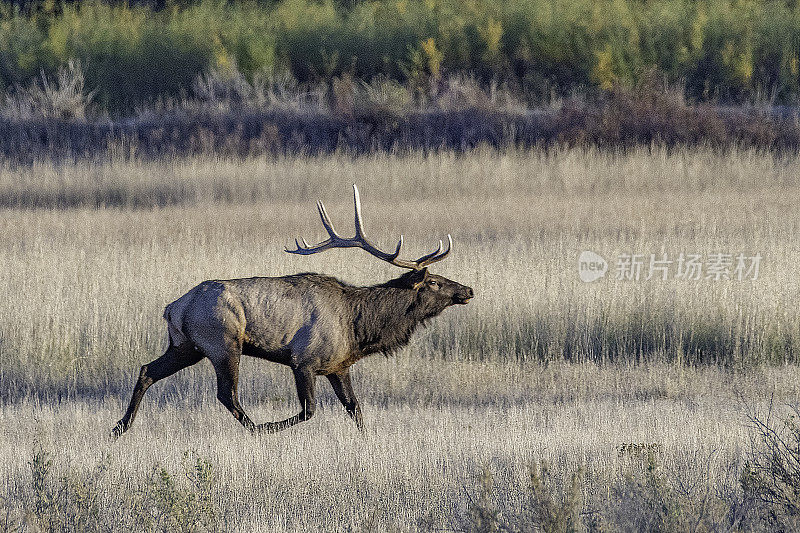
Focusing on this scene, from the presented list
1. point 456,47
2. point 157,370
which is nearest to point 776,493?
point 157,370

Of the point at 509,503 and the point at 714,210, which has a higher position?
the point at 509,503

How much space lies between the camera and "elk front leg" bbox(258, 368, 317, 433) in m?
8.47

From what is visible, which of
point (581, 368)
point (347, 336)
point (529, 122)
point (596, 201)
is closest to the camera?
point (347, 336)

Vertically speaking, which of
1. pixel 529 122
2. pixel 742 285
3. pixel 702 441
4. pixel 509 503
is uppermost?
pixel 509 503

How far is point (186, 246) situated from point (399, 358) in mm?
5695

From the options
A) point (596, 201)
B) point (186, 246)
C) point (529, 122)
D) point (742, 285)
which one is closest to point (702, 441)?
point (742, 285)

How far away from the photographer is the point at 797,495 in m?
6.09

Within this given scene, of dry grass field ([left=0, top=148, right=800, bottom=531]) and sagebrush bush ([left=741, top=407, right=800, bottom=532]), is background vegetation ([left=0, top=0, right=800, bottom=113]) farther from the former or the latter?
sagebrush bush ([left=741, top=407, right=800, bottom=532])

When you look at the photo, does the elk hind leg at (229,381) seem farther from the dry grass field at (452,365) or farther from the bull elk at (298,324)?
the dry grass field at (452,365)

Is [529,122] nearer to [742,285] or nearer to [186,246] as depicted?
[186,246]

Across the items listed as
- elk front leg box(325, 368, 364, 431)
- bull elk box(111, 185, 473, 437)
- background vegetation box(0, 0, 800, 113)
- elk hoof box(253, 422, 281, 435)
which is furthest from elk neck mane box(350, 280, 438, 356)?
background vegetation box(0, 0, 800, 113)

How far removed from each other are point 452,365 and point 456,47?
1908cm

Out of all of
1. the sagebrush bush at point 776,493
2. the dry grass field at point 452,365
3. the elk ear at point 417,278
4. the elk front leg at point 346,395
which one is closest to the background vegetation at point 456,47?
the dry grass field at point 452,365

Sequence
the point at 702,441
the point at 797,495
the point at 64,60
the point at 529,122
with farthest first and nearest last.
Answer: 1. the point at 64,60
2. the point at 529,122
3. the point at 702,441
4. the point at 797,495
